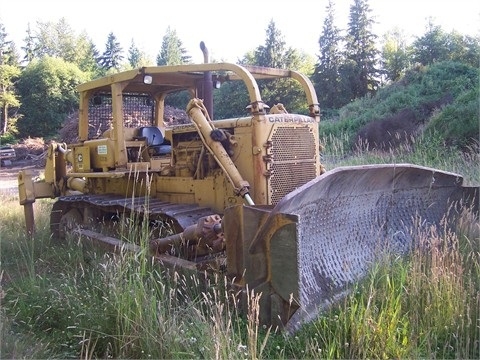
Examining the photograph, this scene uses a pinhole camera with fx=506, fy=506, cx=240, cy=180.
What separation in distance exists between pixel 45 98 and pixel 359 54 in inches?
919

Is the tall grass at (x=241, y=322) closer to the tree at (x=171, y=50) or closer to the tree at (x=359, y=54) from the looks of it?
the tree at (x=359, y=54)

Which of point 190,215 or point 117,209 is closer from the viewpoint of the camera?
point 190,215

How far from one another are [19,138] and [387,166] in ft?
124

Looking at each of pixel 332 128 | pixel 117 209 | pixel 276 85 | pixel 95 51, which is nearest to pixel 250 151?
pixel 117 209

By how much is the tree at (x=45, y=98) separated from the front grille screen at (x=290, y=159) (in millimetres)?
34063

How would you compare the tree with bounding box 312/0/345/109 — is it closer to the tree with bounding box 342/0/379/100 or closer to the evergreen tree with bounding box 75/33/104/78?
the tree with bounding box 342/0/379/100

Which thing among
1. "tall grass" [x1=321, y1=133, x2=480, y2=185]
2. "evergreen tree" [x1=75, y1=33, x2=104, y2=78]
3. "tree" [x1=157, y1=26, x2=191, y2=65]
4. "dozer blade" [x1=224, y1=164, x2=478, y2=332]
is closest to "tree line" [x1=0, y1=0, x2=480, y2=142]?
"evergreen tree" [x1=75, y1=33, x2=104, y2=78]

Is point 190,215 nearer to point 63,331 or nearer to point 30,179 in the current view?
point 63,331

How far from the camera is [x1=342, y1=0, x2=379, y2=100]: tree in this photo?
36.7m

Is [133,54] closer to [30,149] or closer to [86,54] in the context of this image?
[86,54]

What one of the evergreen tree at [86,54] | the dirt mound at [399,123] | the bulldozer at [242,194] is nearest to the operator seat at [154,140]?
the bulldozer at [242,194]

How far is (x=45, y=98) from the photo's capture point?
37281 millimetres

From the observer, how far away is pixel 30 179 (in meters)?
7.61

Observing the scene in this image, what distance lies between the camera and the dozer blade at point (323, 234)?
136 inches
